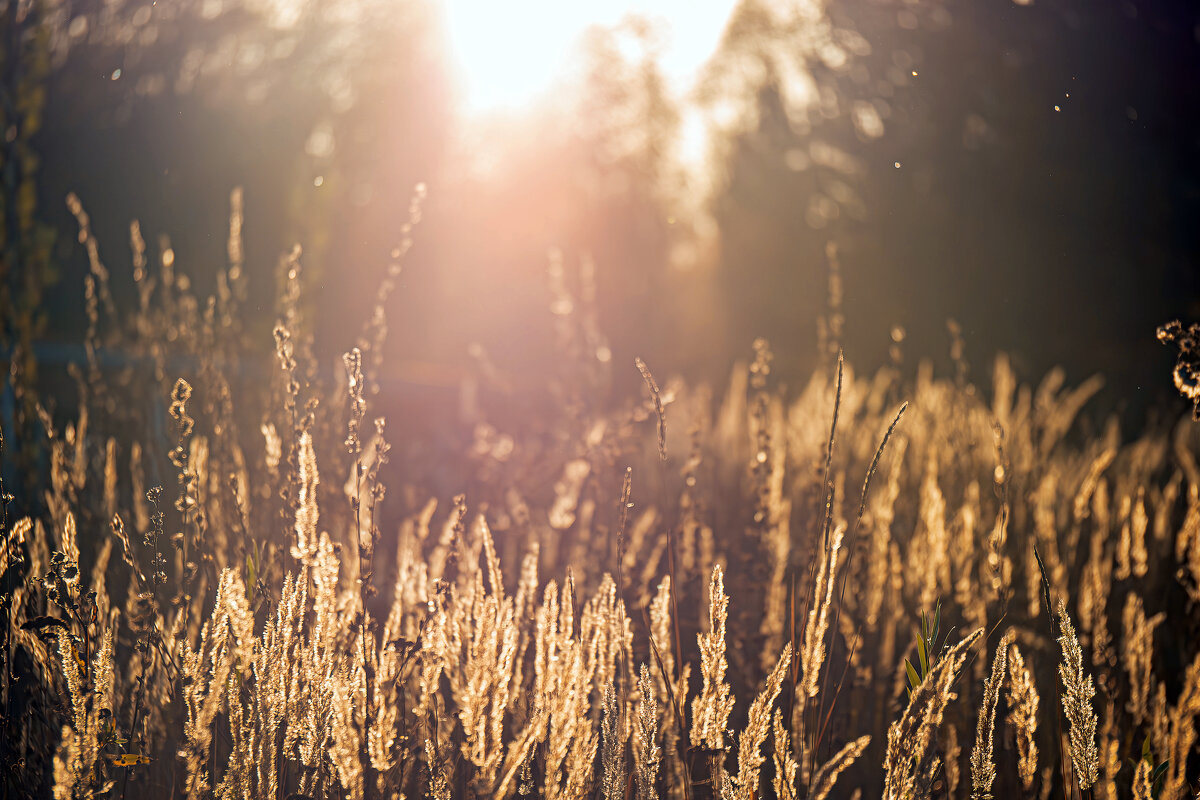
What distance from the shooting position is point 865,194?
411 cm

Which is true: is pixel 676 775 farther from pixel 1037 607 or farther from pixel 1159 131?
pixel 1159 131

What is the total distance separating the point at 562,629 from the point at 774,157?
18.7ft

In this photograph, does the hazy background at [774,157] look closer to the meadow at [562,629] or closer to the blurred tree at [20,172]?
the blurred tree at [20,172]

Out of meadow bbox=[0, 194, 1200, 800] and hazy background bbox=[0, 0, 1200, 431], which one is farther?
hazy background bbox=[0, 0, 1200, 431]

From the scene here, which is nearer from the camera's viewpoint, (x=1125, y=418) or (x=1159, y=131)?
(x=1159, y=131)

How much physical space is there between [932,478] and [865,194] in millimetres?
3125

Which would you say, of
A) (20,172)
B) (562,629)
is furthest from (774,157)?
(562,629)

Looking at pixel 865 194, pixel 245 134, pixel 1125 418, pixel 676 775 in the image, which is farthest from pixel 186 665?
pixel 1125 418

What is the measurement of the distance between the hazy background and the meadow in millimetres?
570

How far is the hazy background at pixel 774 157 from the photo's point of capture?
2156 mm

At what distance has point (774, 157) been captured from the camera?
6137 millimetres

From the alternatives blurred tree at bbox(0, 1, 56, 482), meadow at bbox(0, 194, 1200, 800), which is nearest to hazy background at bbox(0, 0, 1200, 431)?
blurred tree at bbox(0, 1, 56, 482)

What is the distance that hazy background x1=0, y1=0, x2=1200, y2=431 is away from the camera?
2156 millimetres

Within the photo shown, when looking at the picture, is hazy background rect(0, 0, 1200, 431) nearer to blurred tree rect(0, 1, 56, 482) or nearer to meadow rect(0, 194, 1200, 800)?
blurred tree rect(0, 1, 56, 482)
